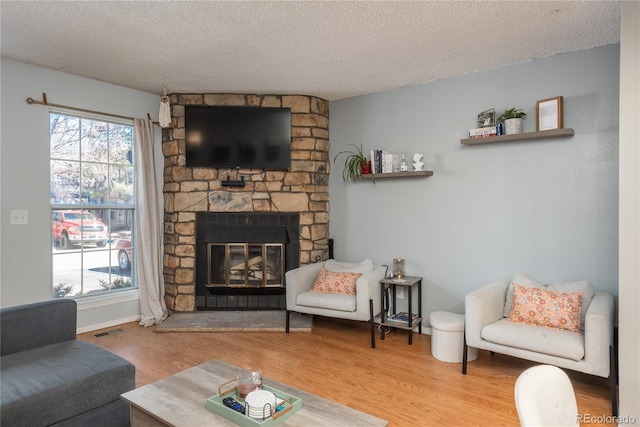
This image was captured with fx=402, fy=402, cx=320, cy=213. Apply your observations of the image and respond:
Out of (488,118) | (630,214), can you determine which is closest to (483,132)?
(488,118)

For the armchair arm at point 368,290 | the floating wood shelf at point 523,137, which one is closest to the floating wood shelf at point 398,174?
the floating wood shelf at point 523,137

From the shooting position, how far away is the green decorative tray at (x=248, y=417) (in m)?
1.62

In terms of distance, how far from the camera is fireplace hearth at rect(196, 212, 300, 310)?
4.52 metres

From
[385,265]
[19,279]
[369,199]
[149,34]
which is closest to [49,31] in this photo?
[149,34]

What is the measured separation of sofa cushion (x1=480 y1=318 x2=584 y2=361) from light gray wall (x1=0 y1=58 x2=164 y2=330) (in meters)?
3.76

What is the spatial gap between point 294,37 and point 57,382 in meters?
2.58

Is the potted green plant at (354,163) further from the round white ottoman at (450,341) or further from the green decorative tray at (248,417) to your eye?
the green decorative tray at (248,417)

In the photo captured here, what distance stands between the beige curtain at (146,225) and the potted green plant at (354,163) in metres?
2.07

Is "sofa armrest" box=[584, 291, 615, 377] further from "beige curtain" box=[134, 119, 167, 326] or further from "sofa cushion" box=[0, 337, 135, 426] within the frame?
"beige curtain" box=[134, 119, 167, 326]

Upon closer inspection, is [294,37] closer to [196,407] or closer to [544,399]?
[196,407]

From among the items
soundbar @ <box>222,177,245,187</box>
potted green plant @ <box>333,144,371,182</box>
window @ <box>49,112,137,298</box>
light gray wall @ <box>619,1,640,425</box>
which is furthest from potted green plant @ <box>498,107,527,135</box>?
window @ <box>49,112,137,298</box>

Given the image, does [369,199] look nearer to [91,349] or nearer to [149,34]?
[149,34]

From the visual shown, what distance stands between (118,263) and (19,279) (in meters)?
0.95

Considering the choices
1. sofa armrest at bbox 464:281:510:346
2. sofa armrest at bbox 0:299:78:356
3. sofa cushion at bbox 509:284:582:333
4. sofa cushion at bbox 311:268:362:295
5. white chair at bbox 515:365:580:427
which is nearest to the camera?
white chair at bbox 515:365:580:427
